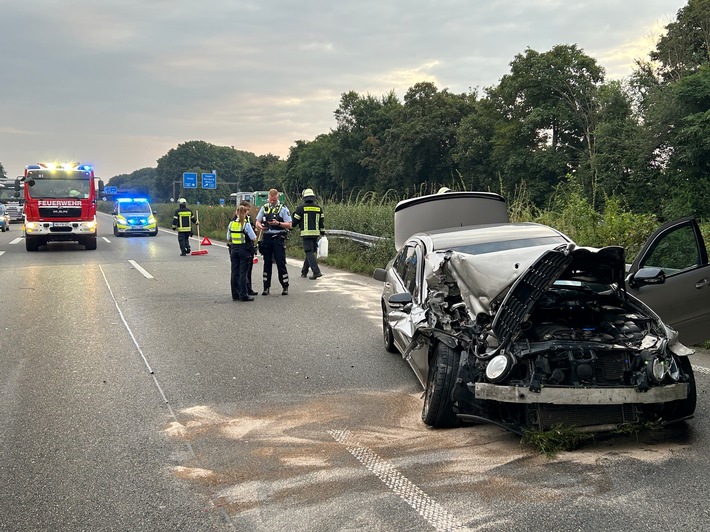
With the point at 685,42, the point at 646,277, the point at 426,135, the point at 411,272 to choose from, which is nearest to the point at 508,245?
the point at 411,272

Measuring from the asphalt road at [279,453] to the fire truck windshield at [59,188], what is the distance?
57.6 feet

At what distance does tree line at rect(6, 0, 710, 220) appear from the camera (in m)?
34.6

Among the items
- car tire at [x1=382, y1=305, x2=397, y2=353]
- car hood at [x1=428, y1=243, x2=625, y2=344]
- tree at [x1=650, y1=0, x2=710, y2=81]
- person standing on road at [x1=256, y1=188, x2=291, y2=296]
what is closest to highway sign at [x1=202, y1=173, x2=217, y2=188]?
tree at [x1=650, y1=0, x2=710, y2=81]

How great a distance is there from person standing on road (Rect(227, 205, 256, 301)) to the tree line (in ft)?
25.6

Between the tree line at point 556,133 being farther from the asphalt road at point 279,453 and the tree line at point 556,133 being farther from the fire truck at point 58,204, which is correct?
the asphalt road at point 279,453

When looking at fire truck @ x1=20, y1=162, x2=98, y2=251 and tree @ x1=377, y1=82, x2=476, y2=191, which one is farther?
tree @ x1=377, y1=82, x2=476, y2=191

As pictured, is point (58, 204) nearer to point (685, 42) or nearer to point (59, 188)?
point (59, 188)

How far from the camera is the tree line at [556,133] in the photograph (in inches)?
1361

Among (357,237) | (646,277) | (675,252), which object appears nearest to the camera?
(646,277)

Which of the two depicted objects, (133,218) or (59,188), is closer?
(59,188)

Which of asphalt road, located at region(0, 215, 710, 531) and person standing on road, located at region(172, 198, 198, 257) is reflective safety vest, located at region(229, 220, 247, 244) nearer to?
asphalt road, located at region(0, 215, 710, 531)

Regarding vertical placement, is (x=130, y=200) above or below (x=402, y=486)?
above

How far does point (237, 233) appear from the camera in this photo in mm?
11805

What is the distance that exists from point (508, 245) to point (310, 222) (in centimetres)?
920
